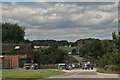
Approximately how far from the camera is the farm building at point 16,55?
93062 millimetres

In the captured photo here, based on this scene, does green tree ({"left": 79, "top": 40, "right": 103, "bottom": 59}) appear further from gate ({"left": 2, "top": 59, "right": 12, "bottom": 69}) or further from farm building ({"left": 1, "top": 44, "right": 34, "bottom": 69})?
gate ({"left": 2, "top": 59, "right": 12, "bottom": 69})

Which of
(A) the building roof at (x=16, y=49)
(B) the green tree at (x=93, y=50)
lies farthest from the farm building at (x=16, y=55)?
(B) the green tree at (x=93, y=50)

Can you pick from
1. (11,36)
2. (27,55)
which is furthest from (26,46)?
(11,36)

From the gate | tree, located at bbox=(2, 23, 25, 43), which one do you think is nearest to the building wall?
the gate

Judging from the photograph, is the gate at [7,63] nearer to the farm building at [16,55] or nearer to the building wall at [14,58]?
the farm building at [16,55]

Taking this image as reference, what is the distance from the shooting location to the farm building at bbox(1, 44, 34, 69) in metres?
93.1

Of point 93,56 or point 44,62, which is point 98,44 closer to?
point 93,56

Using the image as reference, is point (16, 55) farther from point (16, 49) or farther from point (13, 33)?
point (13, 33)

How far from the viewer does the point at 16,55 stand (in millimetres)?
96062

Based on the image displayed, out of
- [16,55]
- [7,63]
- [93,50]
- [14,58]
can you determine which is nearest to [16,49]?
[16,55]

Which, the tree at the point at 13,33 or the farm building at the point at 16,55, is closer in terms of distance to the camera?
the farm building at the point at 16,55

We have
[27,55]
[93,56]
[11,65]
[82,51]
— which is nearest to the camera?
[11,65]

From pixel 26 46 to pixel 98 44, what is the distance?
1836 inches

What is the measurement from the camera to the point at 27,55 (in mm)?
98750
